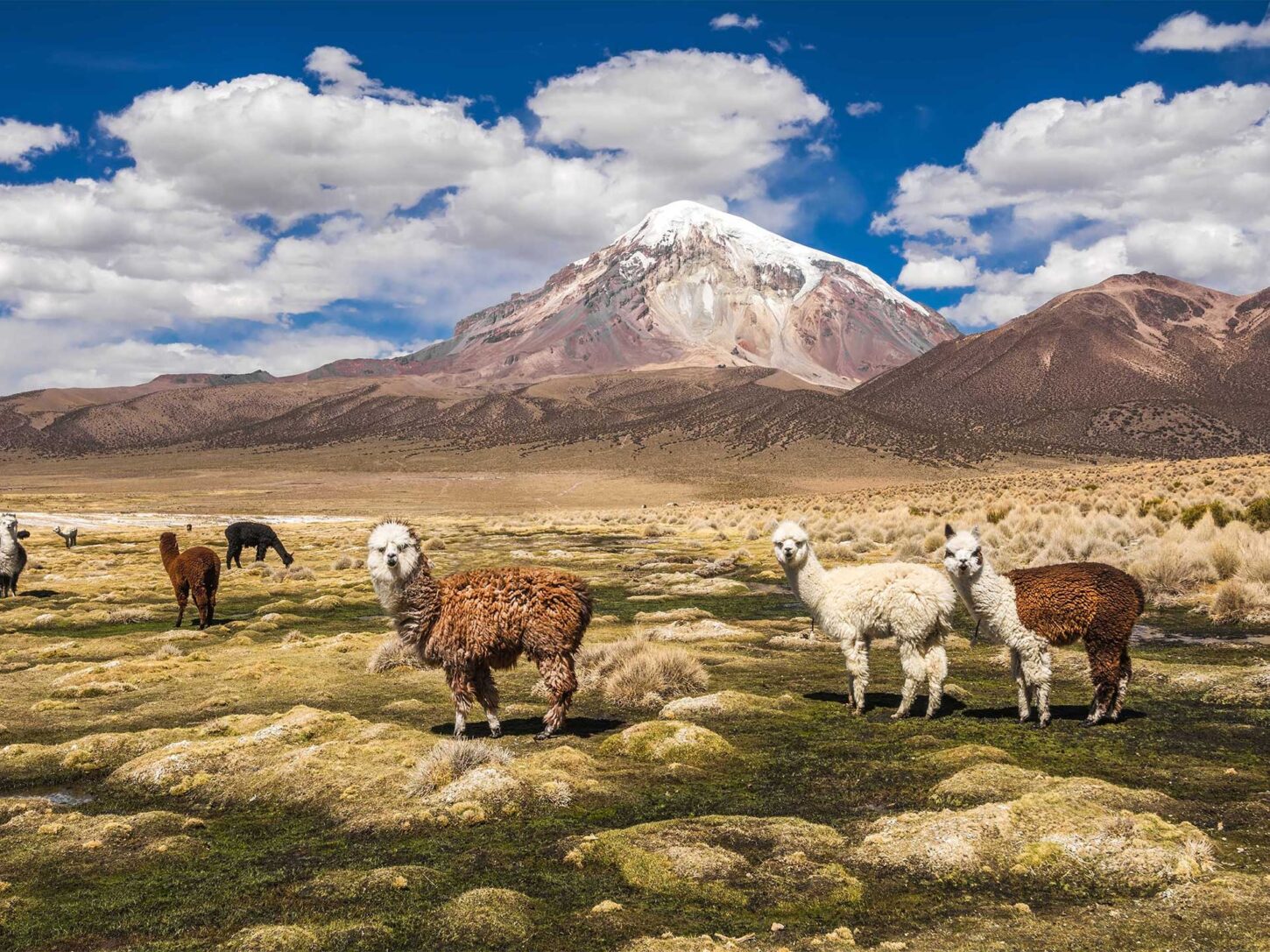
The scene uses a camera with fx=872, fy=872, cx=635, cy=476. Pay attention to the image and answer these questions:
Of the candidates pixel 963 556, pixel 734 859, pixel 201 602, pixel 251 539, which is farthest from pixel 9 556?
pixel 963 556

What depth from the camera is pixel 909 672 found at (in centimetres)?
928

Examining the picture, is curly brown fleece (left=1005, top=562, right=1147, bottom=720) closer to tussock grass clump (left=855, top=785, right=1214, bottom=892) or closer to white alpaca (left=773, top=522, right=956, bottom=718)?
white alpaca (left=773, top=522, right=956, bottom=718)

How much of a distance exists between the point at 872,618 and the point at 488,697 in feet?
13.8

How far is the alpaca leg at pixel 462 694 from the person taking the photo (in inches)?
344

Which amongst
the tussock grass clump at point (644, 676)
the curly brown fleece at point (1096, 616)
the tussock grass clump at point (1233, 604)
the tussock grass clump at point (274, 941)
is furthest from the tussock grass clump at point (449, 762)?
the tussock grass clump at point (1233, 604)

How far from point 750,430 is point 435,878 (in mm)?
129564

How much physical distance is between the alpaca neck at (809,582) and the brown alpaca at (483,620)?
2657 millimetres

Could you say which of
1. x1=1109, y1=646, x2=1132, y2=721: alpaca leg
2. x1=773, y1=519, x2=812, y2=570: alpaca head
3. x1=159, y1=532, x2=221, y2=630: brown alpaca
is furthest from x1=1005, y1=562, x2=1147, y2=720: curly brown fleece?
x1=159, y1=532, x2=221, y2=630: brown alpaca

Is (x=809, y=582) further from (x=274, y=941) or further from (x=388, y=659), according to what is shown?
(x=274, y=941)

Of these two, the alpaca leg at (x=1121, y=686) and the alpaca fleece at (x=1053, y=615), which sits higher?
the alpaca fleece at (x=1053, y=615)

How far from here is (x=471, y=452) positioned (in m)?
139

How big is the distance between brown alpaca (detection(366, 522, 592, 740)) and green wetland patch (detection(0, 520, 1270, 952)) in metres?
0.59

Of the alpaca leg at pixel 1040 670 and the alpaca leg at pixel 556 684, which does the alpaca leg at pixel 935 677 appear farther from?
the alpaca leg at pixel 556 684

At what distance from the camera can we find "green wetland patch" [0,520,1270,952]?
496cm
